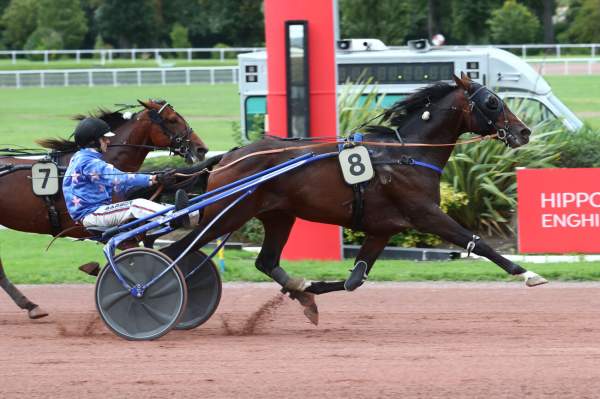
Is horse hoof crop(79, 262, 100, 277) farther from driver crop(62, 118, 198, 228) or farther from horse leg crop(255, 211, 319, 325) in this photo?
horse leg crop(255, 211, 319, 325)

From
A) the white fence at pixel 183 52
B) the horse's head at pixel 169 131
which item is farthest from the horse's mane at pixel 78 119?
the white fence at pixel 183 52

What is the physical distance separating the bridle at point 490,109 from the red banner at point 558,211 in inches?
130

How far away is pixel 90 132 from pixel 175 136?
60.5 inches

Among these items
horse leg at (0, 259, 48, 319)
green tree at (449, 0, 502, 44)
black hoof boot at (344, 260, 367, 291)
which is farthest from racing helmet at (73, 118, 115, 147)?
green tree at (449, 0, 502, 44)

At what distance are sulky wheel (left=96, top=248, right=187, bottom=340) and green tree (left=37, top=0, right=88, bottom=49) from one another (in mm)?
49890

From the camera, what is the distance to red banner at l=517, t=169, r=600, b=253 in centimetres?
1111

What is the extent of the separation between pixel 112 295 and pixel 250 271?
3400mm

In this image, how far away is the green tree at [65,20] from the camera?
55562 millimetres

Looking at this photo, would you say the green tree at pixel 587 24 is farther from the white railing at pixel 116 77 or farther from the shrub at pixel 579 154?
the shrub at pixel 579 154

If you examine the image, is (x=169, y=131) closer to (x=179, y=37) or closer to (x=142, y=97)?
(x=142, y=97)

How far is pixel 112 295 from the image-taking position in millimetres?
7418

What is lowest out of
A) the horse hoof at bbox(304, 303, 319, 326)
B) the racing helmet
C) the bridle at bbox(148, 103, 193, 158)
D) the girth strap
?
the horse hoof at bbox(304, 303, 319, 326)

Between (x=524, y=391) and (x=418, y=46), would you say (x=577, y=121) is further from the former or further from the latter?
(x=524, y=391)

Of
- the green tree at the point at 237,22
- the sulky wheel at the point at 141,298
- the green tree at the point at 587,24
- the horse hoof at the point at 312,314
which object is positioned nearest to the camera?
the sulky wheel at the point at 141,298
